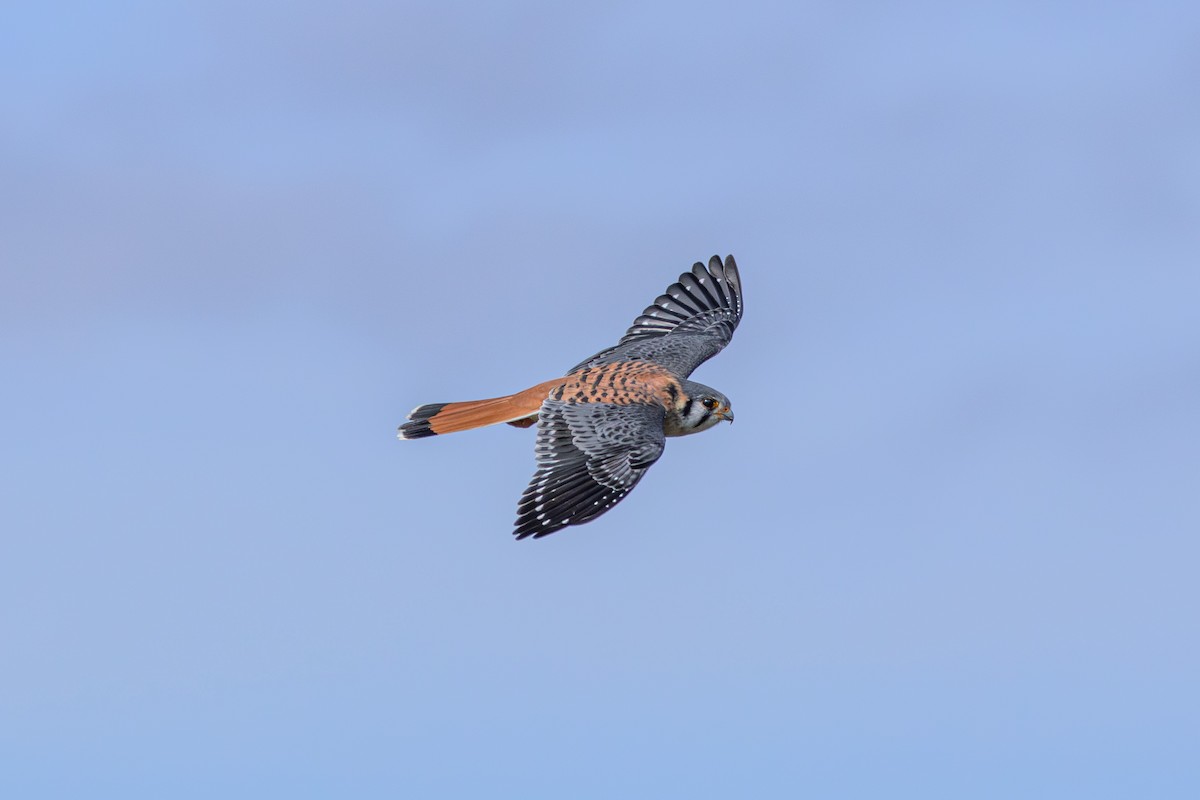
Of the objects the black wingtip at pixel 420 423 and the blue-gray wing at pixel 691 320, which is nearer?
the black wingtip at pixel 420 423

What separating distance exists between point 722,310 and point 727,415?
9.77 feet

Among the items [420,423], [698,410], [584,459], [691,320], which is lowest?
[584,459]

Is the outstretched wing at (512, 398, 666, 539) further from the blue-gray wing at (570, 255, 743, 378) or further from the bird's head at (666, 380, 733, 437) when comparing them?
the blue-gray wing at (570, 255, 743, 378)

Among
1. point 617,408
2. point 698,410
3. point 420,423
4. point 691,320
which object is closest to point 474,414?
point 420,423

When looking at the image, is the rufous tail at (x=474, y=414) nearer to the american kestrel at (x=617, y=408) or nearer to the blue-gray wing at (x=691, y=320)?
the american kestrel at (x=617, y=408)

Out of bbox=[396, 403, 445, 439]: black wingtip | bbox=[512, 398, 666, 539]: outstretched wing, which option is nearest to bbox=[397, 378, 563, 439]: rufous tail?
bbox=[396, 403, 445, 439]: black wingtip

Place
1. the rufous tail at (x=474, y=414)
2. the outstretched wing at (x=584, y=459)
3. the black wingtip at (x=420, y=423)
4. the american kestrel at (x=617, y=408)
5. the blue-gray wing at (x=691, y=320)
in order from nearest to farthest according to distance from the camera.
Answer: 1. the outstretched wing at (x=584, y=459)
2. the american kestrel at (x=617, y=408)
3. the rufous tail at (x=474, y=414)
4. the black wingtip at (x=420, y=423)
5. the blue-gray wing at (x=691, y=320)

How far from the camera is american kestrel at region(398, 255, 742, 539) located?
1077cm

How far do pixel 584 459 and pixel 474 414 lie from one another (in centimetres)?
189

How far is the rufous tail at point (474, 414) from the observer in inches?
491

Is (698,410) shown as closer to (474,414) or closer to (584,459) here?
(584,459)

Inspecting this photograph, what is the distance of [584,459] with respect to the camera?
36.4ft

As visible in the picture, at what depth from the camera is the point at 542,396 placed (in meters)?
12.4

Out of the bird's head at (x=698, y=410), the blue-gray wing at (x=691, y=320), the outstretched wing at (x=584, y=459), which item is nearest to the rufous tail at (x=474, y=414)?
the outstretched wing at (x=584, y=459)
